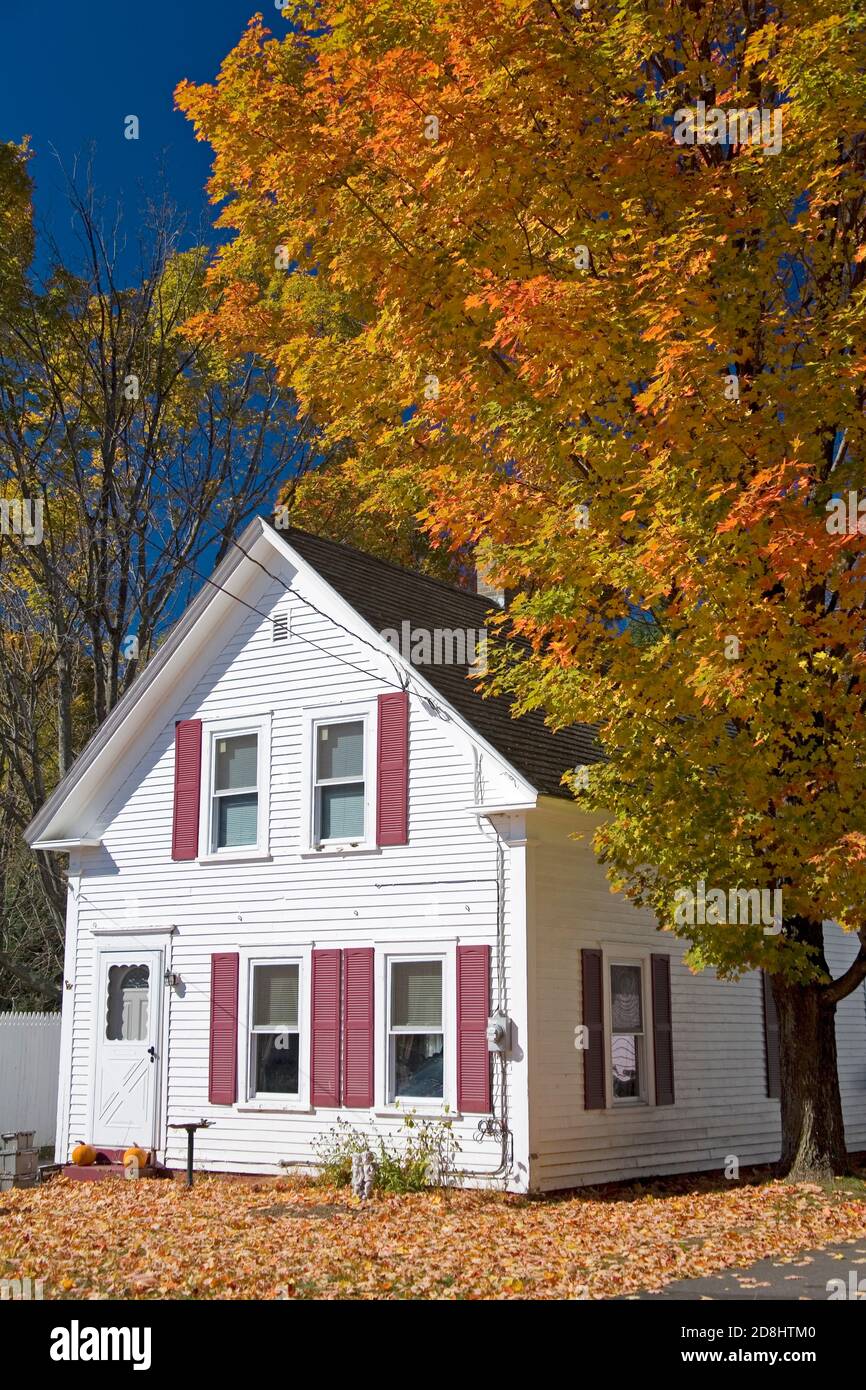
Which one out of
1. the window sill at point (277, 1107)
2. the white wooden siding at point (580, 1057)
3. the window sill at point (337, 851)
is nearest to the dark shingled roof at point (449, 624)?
the white wooden siding at point (580, 1057)

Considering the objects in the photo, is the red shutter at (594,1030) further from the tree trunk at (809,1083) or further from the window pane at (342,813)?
the window pane at (342,813)

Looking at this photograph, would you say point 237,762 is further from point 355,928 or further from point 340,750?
point 355,928

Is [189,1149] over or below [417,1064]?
below

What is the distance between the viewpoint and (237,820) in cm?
1769

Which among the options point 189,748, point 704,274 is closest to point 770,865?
point 704,274

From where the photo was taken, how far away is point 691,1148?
659 inches

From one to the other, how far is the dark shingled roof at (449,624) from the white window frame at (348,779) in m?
1.07

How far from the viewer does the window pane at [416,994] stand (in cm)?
1528

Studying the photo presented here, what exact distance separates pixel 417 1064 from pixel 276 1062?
2147 millimetres

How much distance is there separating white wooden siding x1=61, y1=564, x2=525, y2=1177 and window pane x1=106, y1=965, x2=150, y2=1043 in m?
0.32

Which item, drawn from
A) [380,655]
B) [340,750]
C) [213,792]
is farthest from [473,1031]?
[213,792]

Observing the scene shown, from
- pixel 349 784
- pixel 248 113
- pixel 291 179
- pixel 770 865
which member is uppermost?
pixel 248 113
